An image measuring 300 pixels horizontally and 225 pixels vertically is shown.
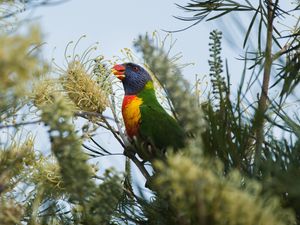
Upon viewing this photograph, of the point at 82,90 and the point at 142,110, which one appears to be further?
the point at 142,110

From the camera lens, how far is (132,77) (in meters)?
3.18

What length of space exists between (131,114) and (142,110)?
0.17ft

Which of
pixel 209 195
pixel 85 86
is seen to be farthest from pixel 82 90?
pixel 209 195

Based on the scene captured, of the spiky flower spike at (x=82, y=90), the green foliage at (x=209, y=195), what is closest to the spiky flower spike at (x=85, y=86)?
the spiky flower spike at (x=82, y=90)

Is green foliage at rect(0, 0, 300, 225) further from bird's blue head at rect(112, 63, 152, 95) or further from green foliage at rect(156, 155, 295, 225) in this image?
bird's blue head at rect(112, 63, 152, 95)

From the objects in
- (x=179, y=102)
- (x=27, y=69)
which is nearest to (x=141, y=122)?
(x=179, y=102)

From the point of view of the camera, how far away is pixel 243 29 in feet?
6.01

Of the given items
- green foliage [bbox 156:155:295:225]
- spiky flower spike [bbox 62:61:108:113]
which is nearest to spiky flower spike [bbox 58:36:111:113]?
spiky flower spike [bbox 62:61:108:113]

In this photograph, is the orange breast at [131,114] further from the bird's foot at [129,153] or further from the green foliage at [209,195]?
the green foliage at [209,195]

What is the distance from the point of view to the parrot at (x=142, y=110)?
2430 mm

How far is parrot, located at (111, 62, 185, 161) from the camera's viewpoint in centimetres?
243

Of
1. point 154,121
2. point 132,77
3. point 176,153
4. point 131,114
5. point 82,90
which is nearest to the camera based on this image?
point 176,153

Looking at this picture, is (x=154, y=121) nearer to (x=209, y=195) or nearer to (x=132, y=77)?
(x=132, y=77)

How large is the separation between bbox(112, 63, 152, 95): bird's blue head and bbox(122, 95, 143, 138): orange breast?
16cm
